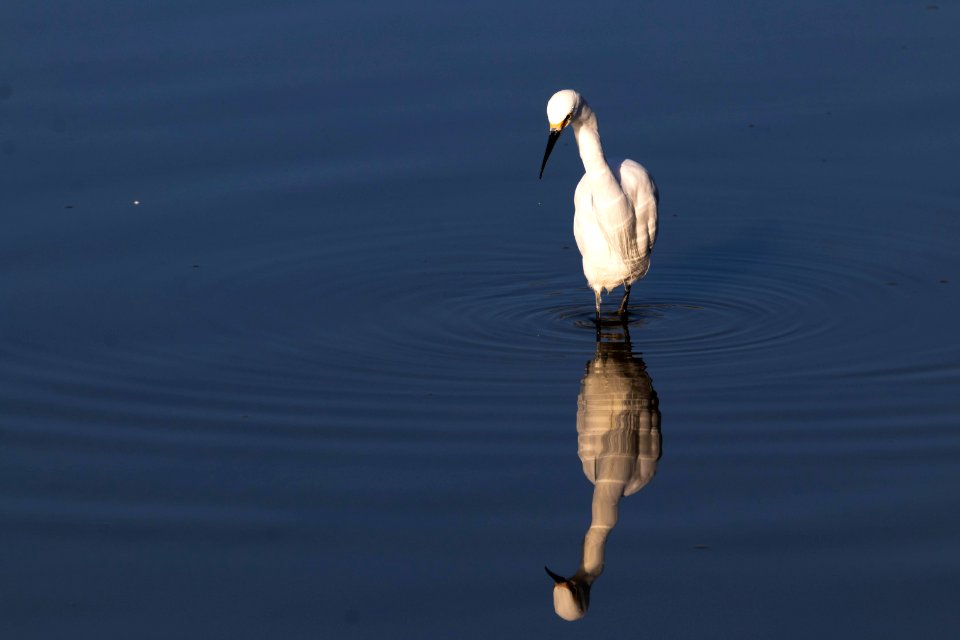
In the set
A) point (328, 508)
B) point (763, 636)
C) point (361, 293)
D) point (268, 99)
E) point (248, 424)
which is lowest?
point (763, 636)

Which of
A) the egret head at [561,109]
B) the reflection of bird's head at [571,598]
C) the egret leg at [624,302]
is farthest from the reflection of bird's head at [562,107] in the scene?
the reflection of bird's head at [571,598]

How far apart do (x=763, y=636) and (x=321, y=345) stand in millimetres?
3991

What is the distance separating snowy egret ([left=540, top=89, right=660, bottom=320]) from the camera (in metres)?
9.52

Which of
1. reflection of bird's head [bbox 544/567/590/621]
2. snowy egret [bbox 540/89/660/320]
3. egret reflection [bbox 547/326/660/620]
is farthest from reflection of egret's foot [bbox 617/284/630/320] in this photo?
reflection of bird's head [bbox 544/567/590/621]

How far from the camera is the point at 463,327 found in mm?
9469

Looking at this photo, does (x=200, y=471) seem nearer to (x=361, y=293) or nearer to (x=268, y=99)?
(x=361, y=293)

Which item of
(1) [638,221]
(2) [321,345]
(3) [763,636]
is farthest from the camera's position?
(1) [638,221]

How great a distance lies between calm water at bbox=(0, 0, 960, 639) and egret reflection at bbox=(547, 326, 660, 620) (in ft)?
0.09

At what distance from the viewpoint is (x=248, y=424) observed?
26.4ft

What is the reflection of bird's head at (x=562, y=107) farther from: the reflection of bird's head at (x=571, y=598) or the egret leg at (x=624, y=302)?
the reflection of bird's head at (x=571, y=598)

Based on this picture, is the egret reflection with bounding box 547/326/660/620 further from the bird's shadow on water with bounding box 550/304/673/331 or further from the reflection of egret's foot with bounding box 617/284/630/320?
the reflection of egret's foot with bounding box 617/284/630/320

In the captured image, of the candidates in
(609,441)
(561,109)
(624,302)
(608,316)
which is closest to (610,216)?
(624,302)

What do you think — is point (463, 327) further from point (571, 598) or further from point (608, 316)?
point (571, 598)

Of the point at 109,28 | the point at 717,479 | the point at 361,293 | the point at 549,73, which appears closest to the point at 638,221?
the point at 361,293
